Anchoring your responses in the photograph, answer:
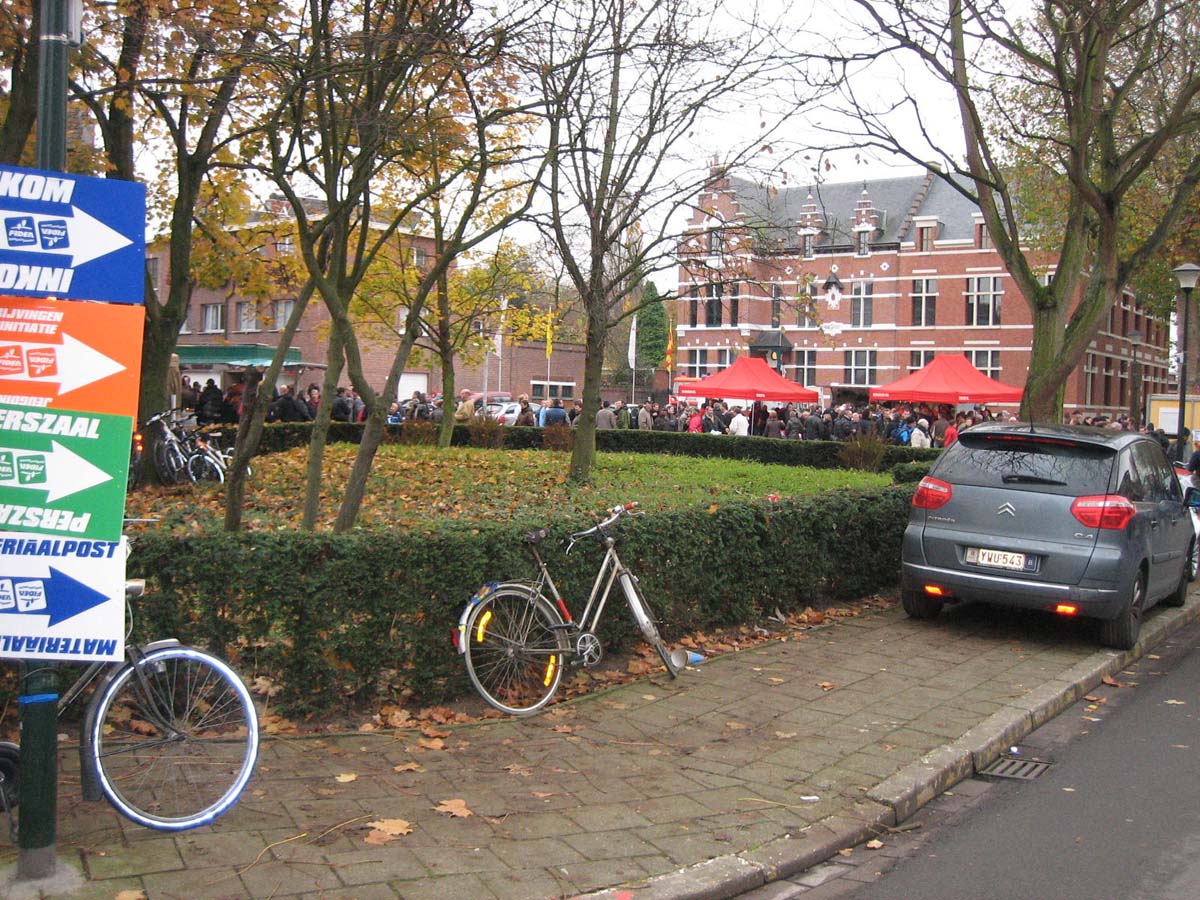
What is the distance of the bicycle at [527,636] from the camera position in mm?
5852

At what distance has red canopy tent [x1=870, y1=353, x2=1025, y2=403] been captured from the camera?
1080 inches

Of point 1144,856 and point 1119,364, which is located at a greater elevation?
point 1119,364

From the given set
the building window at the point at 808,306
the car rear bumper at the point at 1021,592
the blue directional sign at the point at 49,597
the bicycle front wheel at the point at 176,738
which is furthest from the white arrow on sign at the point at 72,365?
the building window at the point at 808,306

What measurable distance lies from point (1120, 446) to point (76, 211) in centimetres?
741

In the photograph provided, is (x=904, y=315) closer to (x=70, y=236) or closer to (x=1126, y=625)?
(x=1126, y=625)

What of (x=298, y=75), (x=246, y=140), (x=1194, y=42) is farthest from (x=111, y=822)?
(x=1194, y=42)

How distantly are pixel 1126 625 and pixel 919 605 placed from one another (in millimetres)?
1563

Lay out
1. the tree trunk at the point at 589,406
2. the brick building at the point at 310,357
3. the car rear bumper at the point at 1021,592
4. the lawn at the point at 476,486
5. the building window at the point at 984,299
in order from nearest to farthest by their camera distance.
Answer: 1. the car rear bumper at the point at 1021,592
2. the lawn at the point at 476,486
3. the tree trunk at the point at 589,406
4. the brick building at the point at 310,357
5. the building window at the point at 984,299

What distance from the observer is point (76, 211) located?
3730 millimetres

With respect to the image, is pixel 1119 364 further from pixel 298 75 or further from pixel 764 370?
pixel 298 75

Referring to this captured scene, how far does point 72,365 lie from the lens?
3742 mm

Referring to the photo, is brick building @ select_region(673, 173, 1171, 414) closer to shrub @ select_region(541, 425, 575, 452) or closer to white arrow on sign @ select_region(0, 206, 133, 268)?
shrub @ select_region(541, 425, 575, 452)

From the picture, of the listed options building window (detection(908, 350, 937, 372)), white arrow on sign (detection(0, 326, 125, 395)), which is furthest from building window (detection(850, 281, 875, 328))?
white arrow on sign (detection(0, 326, 125, 395))

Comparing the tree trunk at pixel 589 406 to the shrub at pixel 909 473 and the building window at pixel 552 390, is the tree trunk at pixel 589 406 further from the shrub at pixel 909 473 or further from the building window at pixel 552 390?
the building window at pixel 552 390
